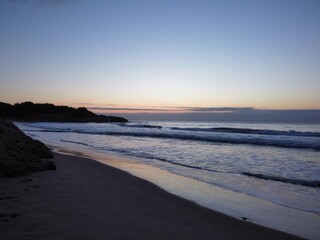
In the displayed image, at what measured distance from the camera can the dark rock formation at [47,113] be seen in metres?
89.8

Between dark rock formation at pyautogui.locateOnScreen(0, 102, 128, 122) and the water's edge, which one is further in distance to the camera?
dark rock formation at pyautogui.locateOnScreen(0, 102, 128, 122)

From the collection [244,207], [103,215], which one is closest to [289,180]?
[244,207]

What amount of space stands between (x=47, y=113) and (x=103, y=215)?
3803 inches

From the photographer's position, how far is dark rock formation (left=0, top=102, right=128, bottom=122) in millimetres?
89812

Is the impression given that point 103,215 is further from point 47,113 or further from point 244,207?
point 47,113

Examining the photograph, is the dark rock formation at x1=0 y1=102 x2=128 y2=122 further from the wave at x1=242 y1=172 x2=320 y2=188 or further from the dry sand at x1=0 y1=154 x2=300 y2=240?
the dry sand at x1=0 y1=154 x2=300 y2=240

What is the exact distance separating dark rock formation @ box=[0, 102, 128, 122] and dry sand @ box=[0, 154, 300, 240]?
8423 cm

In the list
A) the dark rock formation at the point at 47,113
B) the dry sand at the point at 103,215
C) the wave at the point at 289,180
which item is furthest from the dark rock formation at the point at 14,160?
the dark rock formation at the point at 47,113

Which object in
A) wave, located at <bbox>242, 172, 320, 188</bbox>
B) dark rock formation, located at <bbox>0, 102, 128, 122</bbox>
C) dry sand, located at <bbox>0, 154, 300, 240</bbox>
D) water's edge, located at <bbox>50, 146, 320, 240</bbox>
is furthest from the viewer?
dark rock formation, located at <bbox>0, 102, 128, 122</bbox>

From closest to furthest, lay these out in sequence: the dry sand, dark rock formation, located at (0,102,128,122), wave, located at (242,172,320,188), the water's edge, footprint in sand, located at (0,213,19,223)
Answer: the dry sand → footprint in sand, located at (0,213,19,223) → the water's edge → wave, located at (242,172,320,188) → dark rock formation, located at (0,102,128,122)

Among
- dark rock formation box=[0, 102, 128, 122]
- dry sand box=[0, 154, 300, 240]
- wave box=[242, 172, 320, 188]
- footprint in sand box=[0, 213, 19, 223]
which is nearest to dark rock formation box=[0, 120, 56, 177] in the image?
dry sand box=[0, 154, 300, 240]

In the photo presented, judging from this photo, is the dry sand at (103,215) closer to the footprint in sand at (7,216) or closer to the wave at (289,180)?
the footprint in sand at (7,216)

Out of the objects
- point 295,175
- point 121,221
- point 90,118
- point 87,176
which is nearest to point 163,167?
point 87,176

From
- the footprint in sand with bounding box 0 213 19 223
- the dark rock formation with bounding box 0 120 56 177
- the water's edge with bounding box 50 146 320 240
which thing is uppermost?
the dark rock formation with bounding box 0 120 56 177
